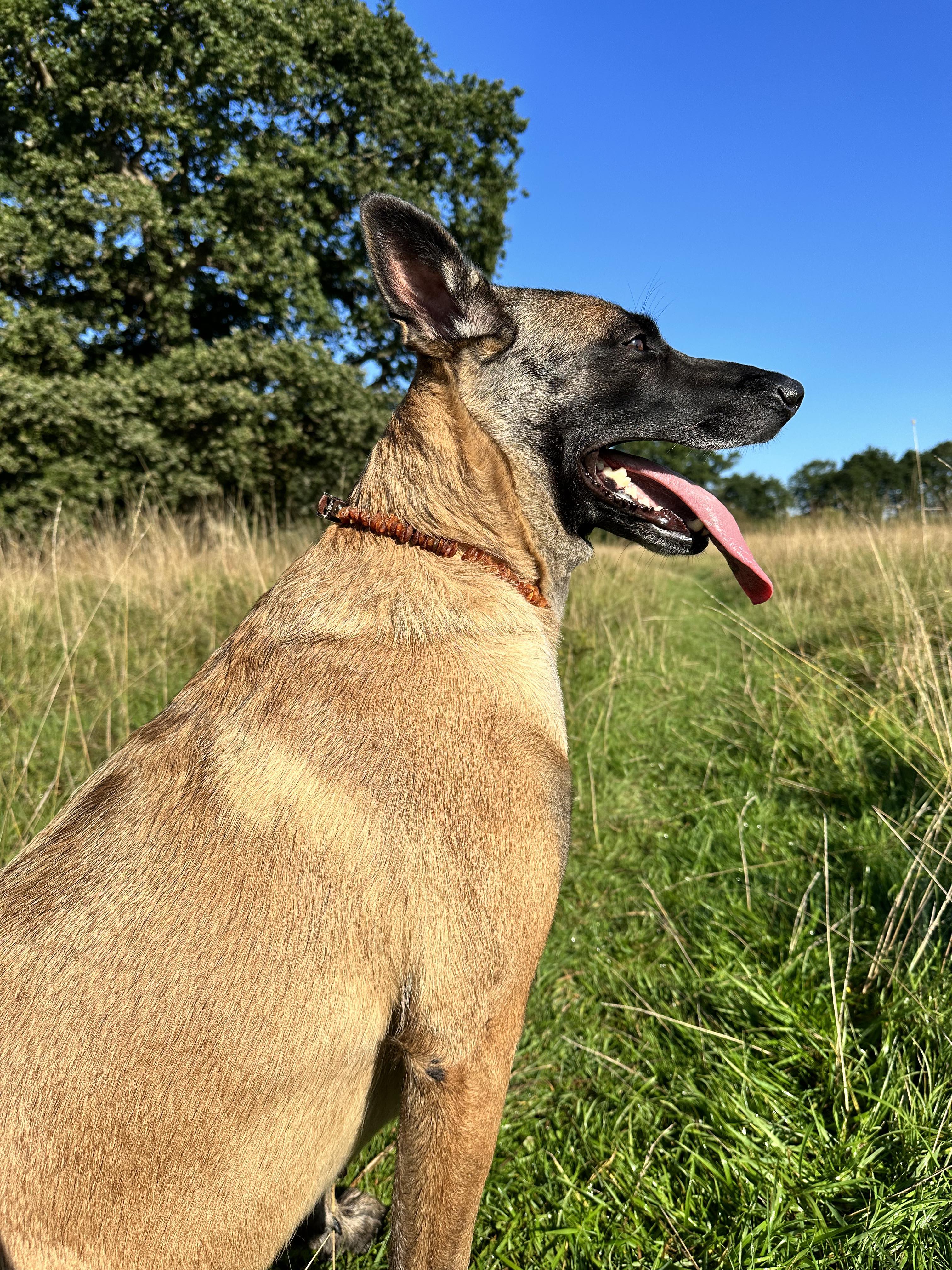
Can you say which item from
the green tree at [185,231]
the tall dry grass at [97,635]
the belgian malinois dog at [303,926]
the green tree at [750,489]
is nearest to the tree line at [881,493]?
the belgian malinois dog at [303,926]

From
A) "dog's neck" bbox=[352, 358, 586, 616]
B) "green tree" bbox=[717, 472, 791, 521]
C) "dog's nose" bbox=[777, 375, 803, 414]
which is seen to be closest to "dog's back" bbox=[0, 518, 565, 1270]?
"dog's neck" bbox=[352, 358, 586, 616]

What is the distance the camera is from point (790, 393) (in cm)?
233

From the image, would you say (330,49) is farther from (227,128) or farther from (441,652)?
(441,652)

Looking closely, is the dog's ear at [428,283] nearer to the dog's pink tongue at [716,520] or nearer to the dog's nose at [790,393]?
the dog's pink tongue at [716,520]

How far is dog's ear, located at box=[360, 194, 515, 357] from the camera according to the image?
6.57 ft

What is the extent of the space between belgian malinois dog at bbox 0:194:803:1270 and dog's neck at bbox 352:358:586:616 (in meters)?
0.02

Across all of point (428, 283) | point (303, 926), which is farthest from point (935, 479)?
point (303, 926)

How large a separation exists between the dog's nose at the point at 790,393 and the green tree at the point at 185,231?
535 inches

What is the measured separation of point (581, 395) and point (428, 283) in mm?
585

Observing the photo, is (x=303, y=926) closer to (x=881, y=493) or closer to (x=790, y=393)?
(x=790, y=393)

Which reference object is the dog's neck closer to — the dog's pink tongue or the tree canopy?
the dog's pink tongue

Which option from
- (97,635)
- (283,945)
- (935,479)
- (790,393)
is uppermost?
(935,479)

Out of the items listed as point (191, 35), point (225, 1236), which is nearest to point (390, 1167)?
point (225, 1236)

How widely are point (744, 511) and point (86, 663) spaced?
12655mm
